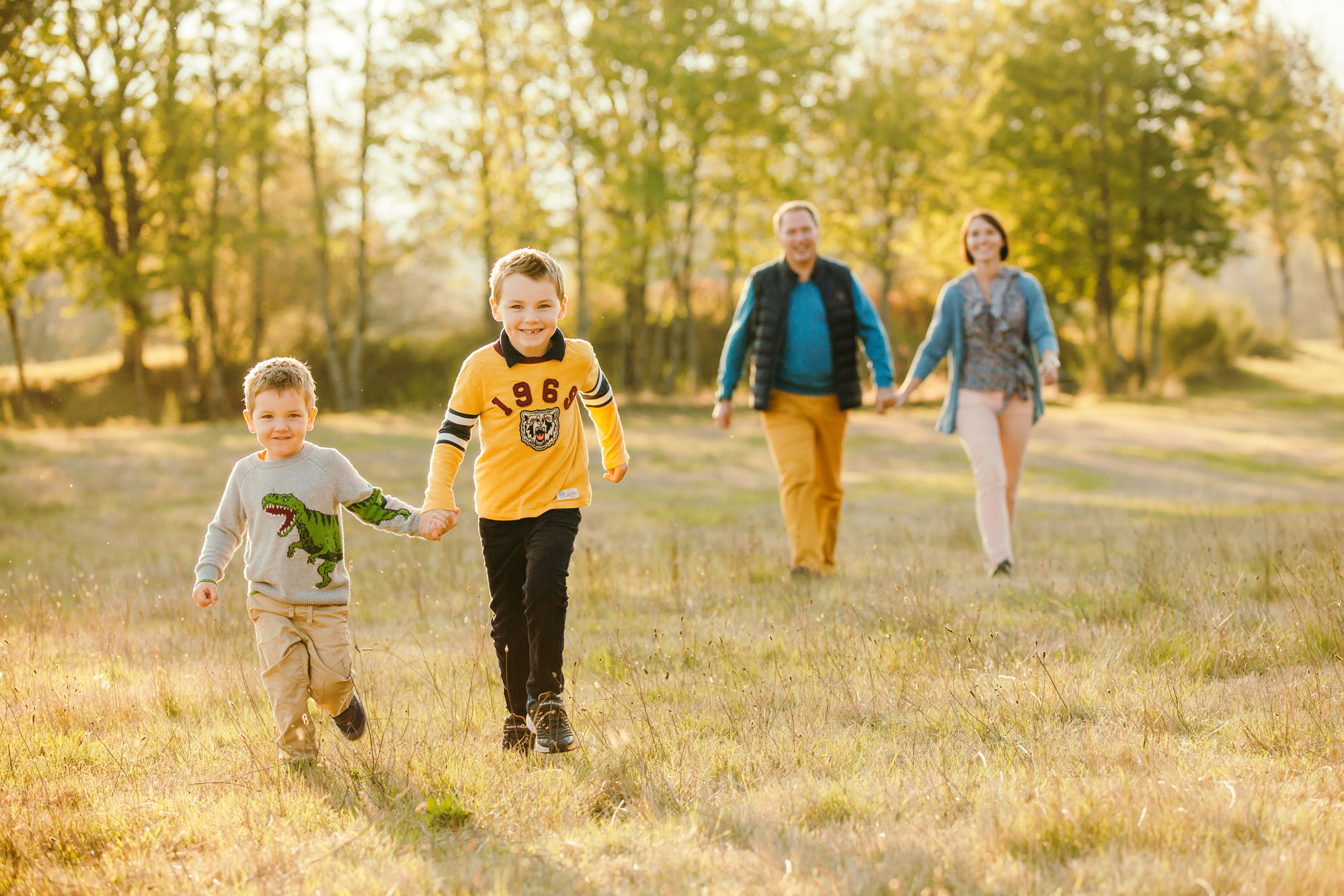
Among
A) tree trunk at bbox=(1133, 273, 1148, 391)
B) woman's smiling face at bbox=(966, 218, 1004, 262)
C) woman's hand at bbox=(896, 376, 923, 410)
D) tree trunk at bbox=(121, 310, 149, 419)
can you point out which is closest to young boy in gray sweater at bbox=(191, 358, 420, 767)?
woman's hand at bbox=(896, 376, 923, 410)

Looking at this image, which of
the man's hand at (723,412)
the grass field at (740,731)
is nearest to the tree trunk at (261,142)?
the grass field at (740,731)

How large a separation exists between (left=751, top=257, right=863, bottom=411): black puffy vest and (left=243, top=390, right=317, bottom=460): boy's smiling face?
3.63m

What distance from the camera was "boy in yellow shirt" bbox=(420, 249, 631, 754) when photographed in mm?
3881

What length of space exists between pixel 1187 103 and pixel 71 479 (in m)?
29.5

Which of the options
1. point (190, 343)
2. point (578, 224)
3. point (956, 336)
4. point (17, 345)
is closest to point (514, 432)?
point (956, 336)

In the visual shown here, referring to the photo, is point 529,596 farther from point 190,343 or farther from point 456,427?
point 190,343

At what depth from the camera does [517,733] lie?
3988mm

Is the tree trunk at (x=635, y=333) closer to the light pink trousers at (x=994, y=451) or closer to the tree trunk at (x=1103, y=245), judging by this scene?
the tree trunk at (x=1103, y=245)

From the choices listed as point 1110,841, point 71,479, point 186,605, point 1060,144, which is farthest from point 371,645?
point 1060,144

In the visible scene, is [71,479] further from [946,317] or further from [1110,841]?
[1110,841]

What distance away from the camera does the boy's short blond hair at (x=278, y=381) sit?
3.75m

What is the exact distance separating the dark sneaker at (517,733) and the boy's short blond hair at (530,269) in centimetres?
164

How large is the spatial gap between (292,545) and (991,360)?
4990mm

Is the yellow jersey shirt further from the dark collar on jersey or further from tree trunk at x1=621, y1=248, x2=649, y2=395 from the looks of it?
tree trunk at x1=621, y1=248, x2=649, y2=395
